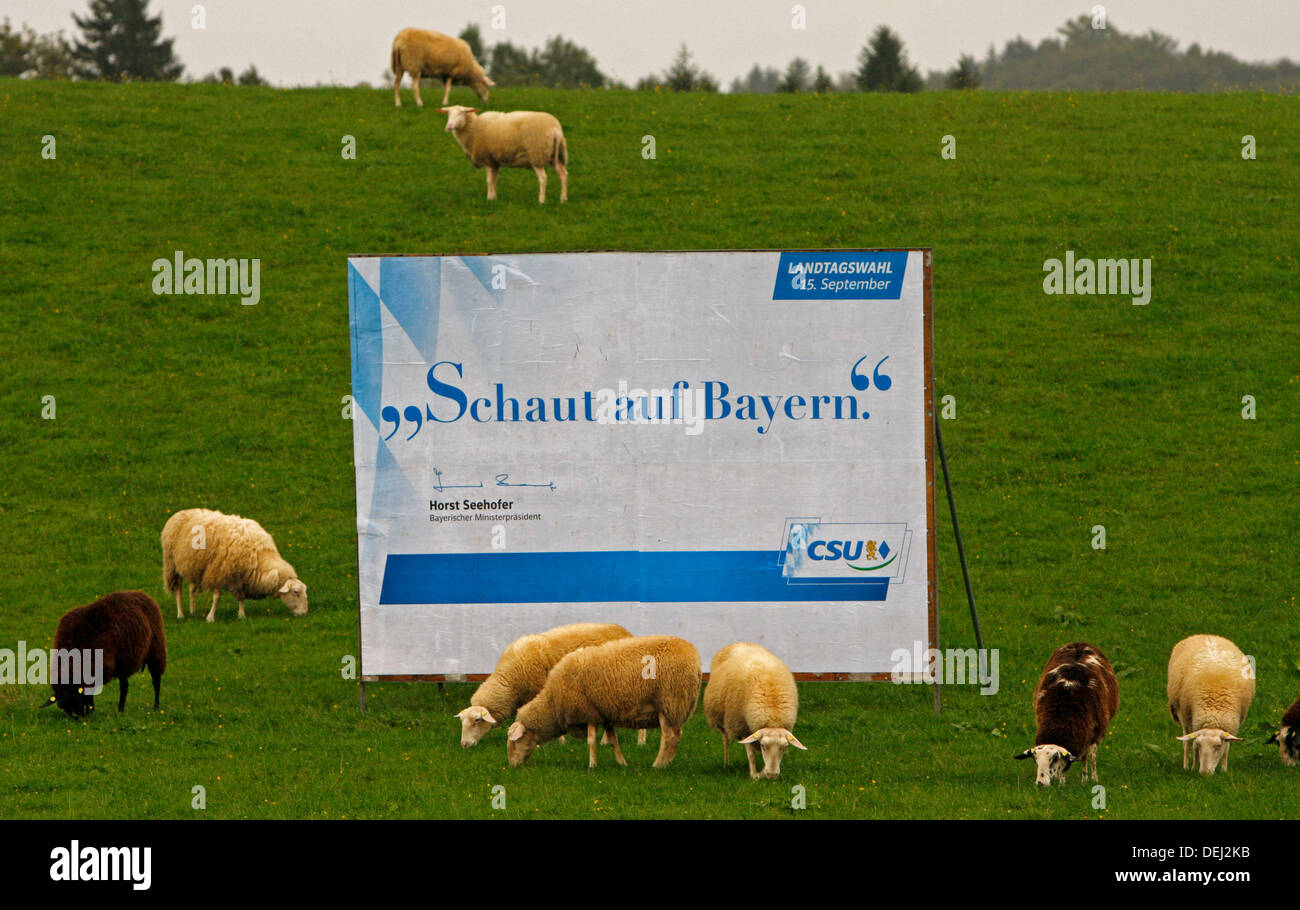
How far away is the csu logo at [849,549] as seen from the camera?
638 inches

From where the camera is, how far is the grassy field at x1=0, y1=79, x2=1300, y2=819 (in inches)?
542

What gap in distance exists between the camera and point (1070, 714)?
43.2 ft

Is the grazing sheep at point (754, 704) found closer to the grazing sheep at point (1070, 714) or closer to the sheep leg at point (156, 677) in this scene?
the grazing sheep at point (1070, 714)

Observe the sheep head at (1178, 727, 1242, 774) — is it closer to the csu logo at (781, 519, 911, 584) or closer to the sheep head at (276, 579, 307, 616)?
the csu logo at (781, 519, 911, 584)

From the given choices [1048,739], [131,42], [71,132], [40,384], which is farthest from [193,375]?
[131,42]

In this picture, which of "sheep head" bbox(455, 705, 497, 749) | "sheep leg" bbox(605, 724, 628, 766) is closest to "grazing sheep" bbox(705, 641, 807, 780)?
"sheep leg" bbox(605, 724, 628, 766)

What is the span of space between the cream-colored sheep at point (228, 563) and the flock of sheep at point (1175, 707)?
485 inches

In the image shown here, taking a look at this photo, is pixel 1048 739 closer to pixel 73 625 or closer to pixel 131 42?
pixel 73 625

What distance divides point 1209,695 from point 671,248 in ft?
73.8

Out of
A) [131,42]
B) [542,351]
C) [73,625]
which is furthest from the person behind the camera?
[131,42]

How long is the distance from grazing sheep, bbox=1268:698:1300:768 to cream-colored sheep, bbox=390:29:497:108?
32.6m

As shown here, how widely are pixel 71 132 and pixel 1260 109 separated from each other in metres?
38.4

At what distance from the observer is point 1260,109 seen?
45.3m

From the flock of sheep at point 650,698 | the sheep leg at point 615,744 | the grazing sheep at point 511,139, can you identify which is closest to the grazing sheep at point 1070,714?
the flock of sheep at point 650,698
